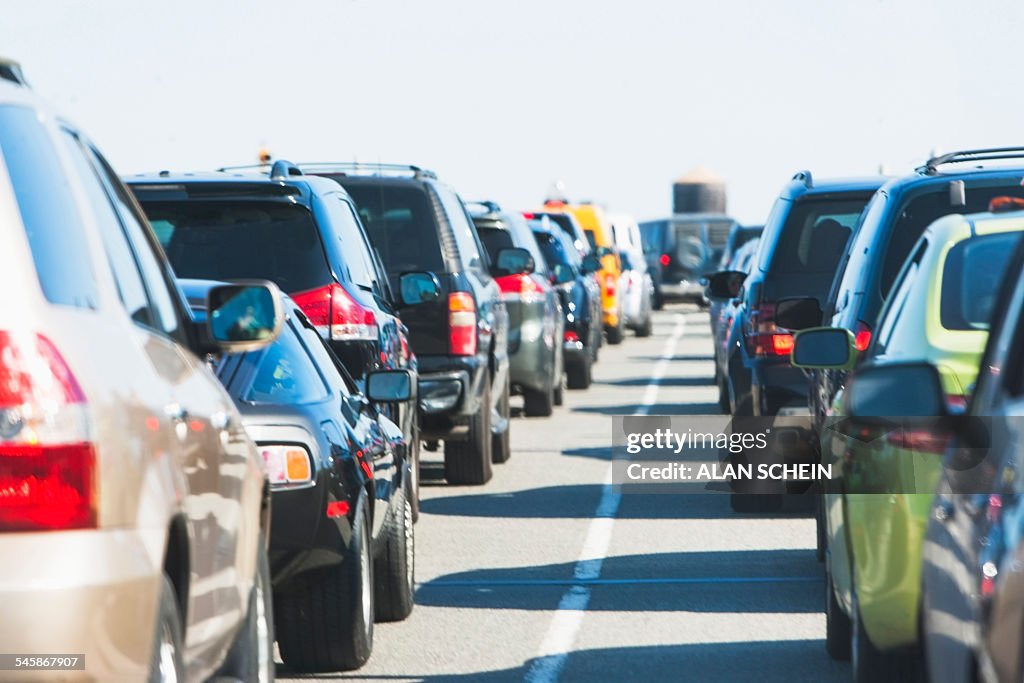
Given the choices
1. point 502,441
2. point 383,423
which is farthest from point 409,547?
point 502,441

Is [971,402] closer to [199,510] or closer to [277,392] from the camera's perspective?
[199,510]

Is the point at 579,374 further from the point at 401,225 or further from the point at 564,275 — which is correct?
the point at 401,225

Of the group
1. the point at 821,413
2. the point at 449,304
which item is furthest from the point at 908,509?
the point at 449,304

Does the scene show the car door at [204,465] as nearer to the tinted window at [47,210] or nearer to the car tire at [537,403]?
the tinted window at [47,210]

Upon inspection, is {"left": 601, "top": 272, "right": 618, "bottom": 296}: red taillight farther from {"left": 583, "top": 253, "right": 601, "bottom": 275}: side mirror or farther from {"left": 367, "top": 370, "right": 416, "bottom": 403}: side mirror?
{"left": 367, "top": 370, "right": 416, "bottom": 403}: side mirror

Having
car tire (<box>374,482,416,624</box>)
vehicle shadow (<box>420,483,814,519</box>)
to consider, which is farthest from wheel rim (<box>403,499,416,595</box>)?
vehicle shadow (<box>420,483,814,519</box>)

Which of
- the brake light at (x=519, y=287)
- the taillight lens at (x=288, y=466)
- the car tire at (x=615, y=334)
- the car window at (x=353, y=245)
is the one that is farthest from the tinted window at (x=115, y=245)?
the car tire at (x=615, y=334)

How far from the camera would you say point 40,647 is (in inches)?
154

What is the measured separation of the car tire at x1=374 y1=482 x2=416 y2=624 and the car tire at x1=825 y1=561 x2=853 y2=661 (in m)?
1.74

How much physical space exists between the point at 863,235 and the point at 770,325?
2499 mm

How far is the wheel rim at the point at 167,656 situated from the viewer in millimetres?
4392

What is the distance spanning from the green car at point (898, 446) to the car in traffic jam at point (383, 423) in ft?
0.05

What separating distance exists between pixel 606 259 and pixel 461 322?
2003 cm

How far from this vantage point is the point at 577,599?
10148mm
